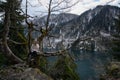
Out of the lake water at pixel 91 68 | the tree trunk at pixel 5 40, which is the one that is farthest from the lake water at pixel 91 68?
the tree trunk at pixel 5 40

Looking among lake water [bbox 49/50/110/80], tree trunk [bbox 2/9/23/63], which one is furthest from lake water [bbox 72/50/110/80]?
tree trunk [bbox 2/9/23/63]

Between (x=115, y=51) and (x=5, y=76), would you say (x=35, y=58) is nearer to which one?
(x=5, y=76)

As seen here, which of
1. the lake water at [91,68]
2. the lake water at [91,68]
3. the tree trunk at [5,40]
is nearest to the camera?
the tree trunk at [5,40]

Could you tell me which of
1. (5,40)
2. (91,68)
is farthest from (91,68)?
(5,40)

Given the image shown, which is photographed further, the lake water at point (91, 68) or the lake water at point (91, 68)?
the lake water at point (91, 68)

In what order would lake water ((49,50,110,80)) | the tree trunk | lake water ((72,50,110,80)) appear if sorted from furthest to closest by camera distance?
1. lake water ((72,50,110,80))
2. lake water ((49,50,110,80))
3. the tree trunk

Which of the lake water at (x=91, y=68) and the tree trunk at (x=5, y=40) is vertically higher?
the tree trunk at (x=5, y=40)

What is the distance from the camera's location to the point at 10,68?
665 cm

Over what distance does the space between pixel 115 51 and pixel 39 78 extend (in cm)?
5518

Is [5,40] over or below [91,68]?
over

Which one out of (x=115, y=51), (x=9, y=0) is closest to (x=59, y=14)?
(x=9, y=0)

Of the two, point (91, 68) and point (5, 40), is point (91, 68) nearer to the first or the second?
point (91, 68)

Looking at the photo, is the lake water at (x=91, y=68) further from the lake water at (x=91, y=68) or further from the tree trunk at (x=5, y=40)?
the tree trunk at (x=5, y=40)

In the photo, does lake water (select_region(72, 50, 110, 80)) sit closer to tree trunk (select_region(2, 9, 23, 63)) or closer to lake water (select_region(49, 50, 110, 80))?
lake water (select_region(49, 50, 110, 80))
